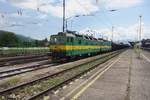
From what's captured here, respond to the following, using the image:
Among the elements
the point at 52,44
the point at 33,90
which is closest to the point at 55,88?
the point at 33,90

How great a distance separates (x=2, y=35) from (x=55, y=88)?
124738mm

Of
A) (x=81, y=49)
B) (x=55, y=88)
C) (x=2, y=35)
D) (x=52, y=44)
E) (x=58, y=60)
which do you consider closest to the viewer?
(x=55, y=88)

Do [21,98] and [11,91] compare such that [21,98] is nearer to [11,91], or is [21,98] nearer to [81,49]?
[11,91]

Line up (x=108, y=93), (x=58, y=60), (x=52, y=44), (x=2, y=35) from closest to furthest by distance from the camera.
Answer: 1. (x=108, y=93)
2. (x=52, y=44)
3. (x=58, y=60)
4. (x=2, y=35)

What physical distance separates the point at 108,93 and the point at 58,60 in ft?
69.0

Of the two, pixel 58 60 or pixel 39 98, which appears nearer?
pixel 39 98

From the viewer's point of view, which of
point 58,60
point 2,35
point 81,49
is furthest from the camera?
point 2,35

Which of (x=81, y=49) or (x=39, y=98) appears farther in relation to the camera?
(x=81, y=49)

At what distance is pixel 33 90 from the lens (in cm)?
1180

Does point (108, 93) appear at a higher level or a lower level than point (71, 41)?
lower

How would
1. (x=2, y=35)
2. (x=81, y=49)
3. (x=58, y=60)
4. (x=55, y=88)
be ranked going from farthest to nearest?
(x=2, y=35) < (x=81, y=49) < (x=58, y=60) < (x=55, y=88)

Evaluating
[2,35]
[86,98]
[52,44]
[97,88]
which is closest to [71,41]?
[52,44]

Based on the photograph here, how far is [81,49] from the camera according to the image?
34.4 m

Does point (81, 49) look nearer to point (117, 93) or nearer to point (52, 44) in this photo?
point (52, 44)
